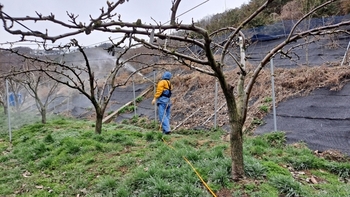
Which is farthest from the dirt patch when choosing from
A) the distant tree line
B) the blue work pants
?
the distant tree line

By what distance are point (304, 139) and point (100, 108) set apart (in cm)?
440

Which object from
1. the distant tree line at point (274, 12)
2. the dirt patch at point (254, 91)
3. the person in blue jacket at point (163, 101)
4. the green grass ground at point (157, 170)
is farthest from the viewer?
the distant tree line at point (274, 12)

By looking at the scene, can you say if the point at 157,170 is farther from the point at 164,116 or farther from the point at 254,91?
the point at 254,91

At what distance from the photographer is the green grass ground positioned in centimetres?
331

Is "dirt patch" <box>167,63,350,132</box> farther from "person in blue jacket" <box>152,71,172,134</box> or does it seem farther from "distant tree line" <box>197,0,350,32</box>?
"distant tree line" <box>197,0,350,32</box>

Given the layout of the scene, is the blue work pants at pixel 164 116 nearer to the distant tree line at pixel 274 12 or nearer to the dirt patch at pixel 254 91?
the dirt patch at pixel 254 91

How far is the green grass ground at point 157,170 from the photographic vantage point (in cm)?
331

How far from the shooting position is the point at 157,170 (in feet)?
12.2

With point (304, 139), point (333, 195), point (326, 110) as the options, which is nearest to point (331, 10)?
point (326, 110)

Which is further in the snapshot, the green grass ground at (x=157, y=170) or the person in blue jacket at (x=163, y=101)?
the person in blue jacket at (x=163, y=101)

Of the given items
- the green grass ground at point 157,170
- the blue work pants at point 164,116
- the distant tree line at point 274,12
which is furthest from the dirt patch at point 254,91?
the distant tree line at point 274,12

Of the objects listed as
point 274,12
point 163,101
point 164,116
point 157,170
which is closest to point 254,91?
point 163,101

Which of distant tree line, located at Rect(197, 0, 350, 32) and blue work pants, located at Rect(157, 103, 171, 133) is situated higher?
distant tree line, located at Rect(197, 0, 350, 32)

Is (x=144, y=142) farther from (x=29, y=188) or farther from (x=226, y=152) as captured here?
(x=29, y=188)
